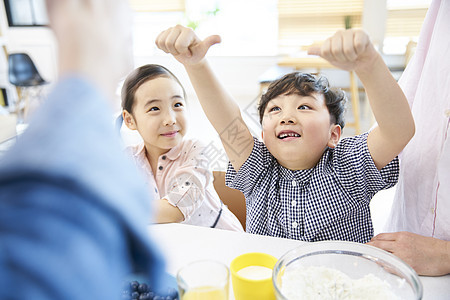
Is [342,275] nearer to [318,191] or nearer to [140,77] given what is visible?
[318,191]

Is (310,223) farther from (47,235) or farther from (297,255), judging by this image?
(47,235)

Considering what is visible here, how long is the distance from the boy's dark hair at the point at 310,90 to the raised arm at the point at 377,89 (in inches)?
6.4

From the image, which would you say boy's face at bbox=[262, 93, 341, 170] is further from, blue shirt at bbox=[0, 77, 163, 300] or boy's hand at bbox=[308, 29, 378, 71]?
blue shirt at bbox=[0, 77, 163, 300]

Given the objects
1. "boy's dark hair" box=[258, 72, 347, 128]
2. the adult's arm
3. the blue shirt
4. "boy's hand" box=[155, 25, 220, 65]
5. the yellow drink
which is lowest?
the adult's arm

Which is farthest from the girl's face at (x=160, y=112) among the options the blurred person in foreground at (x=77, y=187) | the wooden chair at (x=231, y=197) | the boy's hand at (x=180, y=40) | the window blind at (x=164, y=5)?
the window blind at (x=164, y=5)

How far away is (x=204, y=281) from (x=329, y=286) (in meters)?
0.20

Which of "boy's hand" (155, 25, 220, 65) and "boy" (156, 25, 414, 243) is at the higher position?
"boy's hand" (155, 25, 220, 65)

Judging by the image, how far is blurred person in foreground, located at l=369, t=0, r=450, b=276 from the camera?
2.37 ft

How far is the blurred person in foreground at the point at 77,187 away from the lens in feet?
0.45

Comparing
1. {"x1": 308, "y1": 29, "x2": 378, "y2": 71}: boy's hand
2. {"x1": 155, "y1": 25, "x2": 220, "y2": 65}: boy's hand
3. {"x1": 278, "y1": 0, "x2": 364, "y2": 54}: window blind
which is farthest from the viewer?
{"x1": 278, "y1": 0, "x2": 364, "y2": 54}: window blind

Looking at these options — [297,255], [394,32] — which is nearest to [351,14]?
[394,32]

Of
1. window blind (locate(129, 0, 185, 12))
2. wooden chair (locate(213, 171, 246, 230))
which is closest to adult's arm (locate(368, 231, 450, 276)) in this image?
wooden chair (locate(213, 171, 246, 230))

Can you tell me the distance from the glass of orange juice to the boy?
0.42 metres

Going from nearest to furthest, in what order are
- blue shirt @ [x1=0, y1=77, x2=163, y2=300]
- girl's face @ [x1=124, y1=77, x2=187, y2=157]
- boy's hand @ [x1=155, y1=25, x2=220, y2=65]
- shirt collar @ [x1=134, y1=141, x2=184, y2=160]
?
blue shirt @ [x1=0, y1=77, x2=163, y2=300] → boy's hand @ [x1=155, y1=25, x2=220, y2=65] → girl's face @ [x1=124, y1=77, x2=187, y2=157] → shirt collar @ [x1=134, y1=141, x2=184, y2=160]
